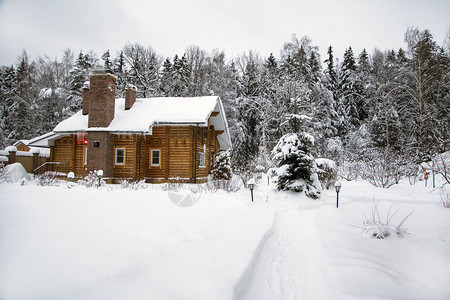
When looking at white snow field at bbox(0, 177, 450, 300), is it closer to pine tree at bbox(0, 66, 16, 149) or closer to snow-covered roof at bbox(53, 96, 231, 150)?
pine tree at bbox(0, 66, 16, 149)

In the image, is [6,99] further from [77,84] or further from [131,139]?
[77,84]

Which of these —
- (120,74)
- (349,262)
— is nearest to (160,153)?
(349,262)

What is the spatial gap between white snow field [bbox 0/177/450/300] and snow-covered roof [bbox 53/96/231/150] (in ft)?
31.5

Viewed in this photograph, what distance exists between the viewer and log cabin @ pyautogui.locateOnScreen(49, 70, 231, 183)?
15820 mm

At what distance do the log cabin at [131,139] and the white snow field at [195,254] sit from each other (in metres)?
9.73

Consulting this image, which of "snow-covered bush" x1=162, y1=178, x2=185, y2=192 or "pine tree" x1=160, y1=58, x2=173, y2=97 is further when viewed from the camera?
"pine tree" x1=160, y1=58, x2=173, y2=97

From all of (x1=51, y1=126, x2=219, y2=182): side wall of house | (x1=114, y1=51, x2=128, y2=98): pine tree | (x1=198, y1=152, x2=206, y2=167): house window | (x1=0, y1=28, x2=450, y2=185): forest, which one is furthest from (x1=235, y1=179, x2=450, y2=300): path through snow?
(x1=114, y1=51, x2=128, y2=98): pine tree

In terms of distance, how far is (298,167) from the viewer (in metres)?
11.0

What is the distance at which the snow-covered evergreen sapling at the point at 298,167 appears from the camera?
35.9 ft

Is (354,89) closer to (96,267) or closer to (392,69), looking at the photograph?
(392,69)

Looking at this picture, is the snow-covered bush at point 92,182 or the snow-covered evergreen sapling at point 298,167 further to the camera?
the snow-covered evergreen sapling at point 298,167

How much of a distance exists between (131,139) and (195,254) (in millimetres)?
A: 13971

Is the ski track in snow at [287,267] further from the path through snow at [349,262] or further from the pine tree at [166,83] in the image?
the pine tree at [166,83]

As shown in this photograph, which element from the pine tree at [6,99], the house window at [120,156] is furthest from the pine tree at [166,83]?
the pine tree at [6,99]
